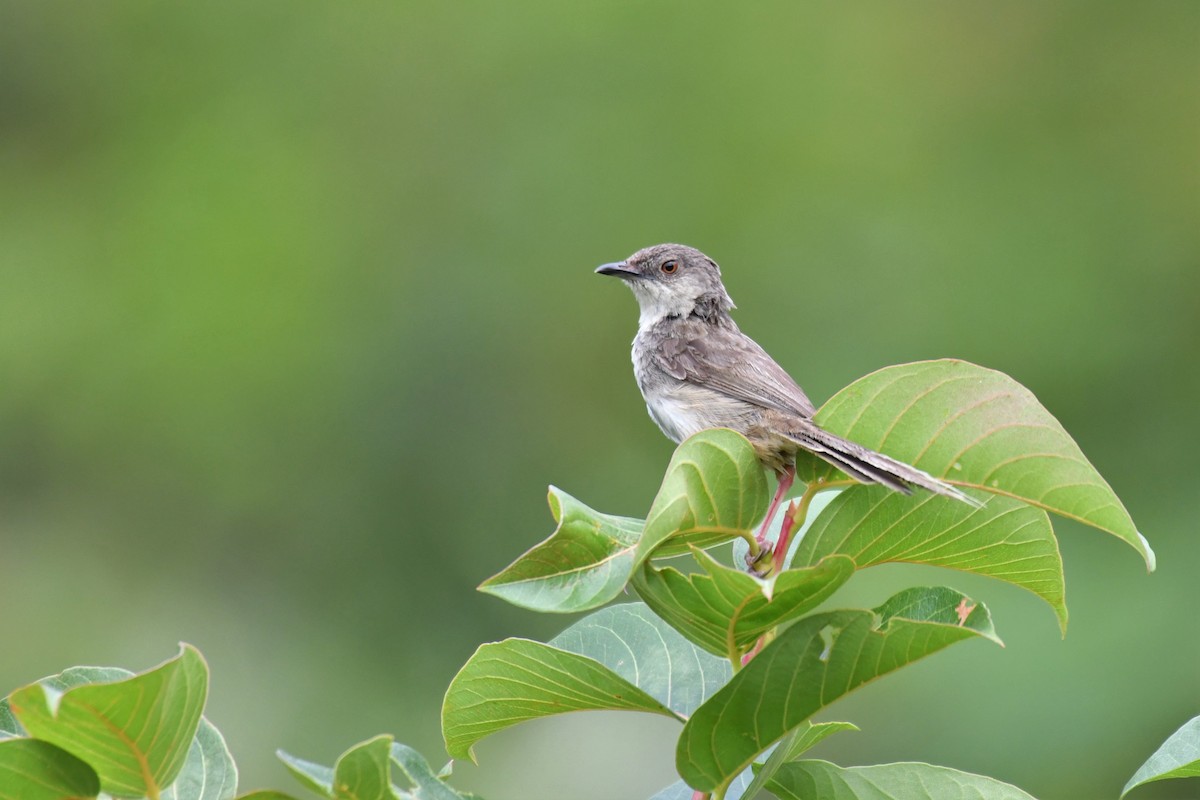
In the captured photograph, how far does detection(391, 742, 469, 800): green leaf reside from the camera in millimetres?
1876

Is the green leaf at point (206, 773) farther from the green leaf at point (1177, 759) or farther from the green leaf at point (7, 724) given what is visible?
the green leaf at point (1177, 759)

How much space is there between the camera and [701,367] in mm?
4371

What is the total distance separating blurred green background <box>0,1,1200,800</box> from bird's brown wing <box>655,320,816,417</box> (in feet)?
9.53

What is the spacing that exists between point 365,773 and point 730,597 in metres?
0.58

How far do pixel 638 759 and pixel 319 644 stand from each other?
8.91ft

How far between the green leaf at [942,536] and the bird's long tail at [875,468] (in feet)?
0.06

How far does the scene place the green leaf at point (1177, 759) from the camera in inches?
81.1

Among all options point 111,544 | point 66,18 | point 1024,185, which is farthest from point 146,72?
point 1024,185

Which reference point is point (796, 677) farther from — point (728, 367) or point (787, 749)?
point (728, 367)

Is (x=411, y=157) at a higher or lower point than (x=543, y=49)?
lower

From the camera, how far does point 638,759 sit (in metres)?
6.71

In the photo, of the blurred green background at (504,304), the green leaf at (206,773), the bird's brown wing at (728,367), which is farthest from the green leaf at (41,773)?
the blurred green background at (504,304)

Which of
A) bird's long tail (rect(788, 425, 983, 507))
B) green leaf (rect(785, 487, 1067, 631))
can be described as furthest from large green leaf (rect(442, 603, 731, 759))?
bird's long tail (rect(788, 425, 983, 507))

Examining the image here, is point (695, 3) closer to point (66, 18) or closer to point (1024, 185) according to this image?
point (1024, 185)
